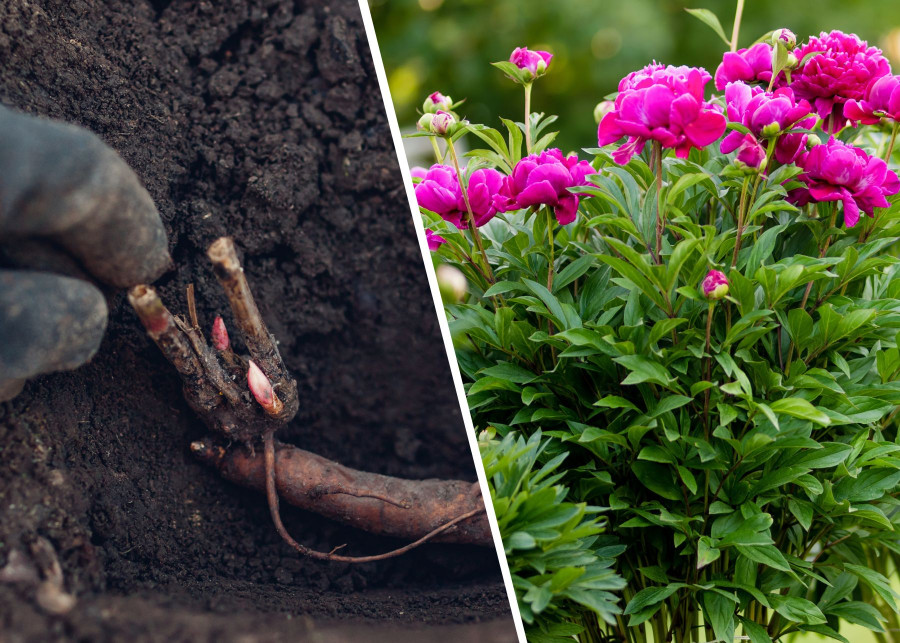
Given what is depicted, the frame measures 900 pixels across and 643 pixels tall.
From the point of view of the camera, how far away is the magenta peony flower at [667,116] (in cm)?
80

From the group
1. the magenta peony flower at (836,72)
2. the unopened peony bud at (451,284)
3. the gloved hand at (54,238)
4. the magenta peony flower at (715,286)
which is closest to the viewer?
the gloved hand at (54,238)

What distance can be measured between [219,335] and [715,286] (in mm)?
497

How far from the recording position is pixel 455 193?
0.90 meters

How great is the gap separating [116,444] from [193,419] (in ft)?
0.27

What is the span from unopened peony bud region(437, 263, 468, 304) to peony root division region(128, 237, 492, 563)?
0.26 metres

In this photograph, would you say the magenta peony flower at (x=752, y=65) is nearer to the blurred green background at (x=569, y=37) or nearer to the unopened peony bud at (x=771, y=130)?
the unopened peony bud at (x=771, y=130)

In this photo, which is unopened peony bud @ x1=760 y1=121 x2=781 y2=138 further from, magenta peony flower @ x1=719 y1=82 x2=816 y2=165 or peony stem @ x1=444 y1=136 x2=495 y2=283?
peony stem @ x1=444 y1=136 x2=495 y2=283

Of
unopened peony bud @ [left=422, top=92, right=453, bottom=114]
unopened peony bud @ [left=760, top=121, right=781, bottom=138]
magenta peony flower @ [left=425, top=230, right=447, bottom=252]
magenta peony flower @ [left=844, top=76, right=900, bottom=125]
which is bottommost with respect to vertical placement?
magenta peony flower @ [left=425, top=230, right=447, bottom=252]

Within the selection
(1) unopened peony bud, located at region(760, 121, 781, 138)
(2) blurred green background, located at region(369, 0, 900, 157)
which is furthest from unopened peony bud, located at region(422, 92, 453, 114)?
(2) blurred green background, located at region(369, 0, 900, 157)

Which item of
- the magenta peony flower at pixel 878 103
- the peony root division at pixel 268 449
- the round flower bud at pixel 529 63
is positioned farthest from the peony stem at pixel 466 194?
the magenta peony flower at pixel 878 103

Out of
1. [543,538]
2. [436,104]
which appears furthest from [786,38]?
[543,538]

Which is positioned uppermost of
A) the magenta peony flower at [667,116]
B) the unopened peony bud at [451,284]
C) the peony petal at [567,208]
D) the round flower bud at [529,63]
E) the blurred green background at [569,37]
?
the round flower bud at [529,63]

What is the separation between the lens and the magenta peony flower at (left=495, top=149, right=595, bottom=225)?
0.83 m

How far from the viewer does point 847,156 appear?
0.85 metres
